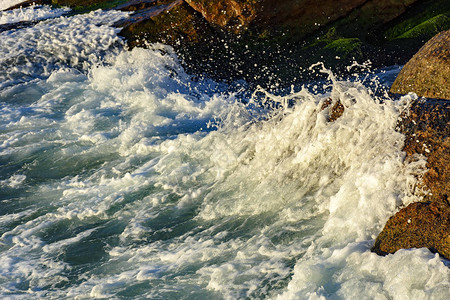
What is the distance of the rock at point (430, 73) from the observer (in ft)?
17.2

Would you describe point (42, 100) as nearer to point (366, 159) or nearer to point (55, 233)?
point (55, 233)

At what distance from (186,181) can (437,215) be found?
2.84m

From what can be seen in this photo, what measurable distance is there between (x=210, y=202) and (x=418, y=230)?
2.22 meters

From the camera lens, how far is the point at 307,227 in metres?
4.43

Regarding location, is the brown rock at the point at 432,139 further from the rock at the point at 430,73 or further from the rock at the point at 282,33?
the rock at the point at 282,33

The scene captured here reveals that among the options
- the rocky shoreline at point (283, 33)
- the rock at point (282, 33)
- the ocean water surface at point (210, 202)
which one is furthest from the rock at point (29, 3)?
the ocean water surface at point (210, 202)

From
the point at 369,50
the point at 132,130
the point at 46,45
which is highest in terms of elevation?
the point at 46,45

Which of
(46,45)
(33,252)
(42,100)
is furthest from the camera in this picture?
(46,45)

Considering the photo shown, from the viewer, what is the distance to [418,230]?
3.71 meters

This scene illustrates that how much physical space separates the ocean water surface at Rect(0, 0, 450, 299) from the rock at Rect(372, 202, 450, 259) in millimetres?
112

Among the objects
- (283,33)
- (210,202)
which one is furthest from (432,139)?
(283,33)

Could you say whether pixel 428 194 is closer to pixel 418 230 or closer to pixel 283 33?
pixel 418 230

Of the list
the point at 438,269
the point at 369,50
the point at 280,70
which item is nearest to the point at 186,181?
the point at 438,269

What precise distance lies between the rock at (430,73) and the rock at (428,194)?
80cm
